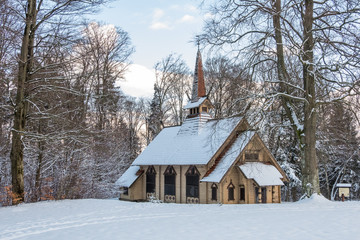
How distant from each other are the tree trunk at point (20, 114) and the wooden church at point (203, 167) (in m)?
10.4

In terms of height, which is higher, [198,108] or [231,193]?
[198,108]

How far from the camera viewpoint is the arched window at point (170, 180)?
27.3 metres

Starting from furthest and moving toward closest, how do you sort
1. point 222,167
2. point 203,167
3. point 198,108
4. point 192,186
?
point 198,108, point 192,186, point 203,167, point 222,167

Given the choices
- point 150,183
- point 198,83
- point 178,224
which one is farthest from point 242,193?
point 178,224

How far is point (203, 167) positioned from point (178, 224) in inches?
566

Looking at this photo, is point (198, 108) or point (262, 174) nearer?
point (262, 174)

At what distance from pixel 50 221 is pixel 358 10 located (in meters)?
13.8

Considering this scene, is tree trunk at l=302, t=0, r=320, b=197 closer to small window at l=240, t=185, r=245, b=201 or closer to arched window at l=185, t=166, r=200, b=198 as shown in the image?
small window at l=240, t=185, r=245, b=201

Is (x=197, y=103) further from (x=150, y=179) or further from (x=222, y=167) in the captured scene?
(x=150, y=179)

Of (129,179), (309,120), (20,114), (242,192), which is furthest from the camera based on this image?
(129,179)

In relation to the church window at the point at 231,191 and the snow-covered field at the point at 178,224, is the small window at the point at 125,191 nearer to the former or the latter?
the church window at the point at 231,191

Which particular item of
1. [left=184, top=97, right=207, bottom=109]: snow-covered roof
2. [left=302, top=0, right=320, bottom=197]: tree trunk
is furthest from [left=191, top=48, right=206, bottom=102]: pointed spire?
[left=302, top=0, right=320, bottom=197]: tree trunk

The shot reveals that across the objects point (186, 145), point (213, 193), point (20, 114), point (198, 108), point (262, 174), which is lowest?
point (213, 193)

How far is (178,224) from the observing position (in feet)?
34.1
